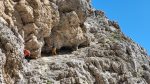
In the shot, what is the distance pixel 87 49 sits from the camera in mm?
33500

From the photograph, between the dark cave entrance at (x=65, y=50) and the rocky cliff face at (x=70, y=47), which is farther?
the dark cave entrance at (x=65, y=50)

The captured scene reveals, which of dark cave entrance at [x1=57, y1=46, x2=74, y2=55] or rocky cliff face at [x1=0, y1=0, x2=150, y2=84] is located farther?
dark cave entrance at [x1=57, y1=46, x2=74, y2=55]

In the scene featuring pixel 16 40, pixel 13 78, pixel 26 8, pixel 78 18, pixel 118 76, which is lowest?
pixel 13 78

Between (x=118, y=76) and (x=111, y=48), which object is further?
(x=111, y=48)

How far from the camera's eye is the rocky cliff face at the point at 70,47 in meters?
27.9

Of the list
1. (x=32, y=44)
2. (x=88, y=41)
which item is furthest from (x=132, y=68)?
(x=32, y=44)

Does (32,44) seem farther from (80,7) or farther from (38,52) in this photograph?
(80,7)

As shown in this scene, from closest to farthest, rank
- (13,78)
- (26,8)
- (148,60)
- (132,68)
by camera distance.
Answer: (13,78)
(26,8)
(132,68)
(148,60)

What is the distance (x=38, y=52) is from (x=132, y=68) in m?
8.12

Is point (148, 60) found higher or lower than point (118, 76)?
higher

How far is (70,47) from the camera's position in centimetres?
3384

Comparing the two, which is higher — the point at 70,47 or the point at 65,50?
the point at 70,47

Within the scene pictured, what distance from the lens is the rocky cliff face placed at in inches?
1100

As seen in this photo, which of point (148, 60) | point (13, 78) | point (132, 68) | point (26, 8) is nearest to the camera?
point (13, 78)
